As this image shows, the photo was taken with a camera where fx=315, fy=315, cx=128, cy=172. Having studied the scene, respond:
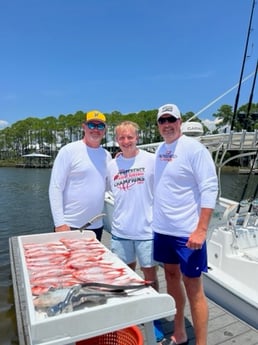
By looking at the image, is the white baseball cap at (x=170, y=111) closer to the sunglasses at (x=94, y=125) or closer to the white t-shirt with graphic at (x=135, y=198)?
the white t-shirt with graphic at (x=135, y=198)

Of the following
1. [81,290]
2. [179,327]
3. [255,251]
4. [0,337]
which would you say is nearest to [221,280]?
[255,251]

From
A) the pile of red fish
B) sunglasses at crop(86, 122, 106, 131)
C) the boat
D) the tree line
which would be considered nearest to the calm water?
the pile of red fish

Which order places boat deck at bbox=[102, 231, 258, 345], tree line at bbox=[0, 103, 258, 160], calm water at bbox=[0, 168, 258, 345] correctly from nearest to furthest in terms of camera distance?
boat deck at bbox=[102, 231, 258, 345] → calm water at bbox=[0, 168, 258, 345] → tree line at bbox=[0, 103, 258, 160]

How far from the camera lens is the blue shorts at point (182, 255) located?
2.31 m

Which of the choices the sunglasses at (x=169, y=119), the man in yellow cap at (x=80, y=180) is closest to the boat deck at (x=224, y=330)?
the man in yellow cap at (x=80, y=180)

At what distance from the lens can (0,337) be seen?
4.07 m

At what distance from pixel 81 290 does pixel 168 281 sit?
1294 mm

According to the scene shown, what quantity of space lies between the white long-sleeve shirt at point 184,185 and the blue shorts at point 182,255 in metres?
0.07

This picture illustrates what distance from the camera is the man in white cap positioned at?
225 cm

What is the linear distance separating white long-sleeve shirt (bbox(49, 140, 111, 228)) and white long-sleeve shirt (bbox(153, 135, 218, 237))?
0.71m

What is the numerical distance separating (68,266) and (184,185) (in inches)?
39.9

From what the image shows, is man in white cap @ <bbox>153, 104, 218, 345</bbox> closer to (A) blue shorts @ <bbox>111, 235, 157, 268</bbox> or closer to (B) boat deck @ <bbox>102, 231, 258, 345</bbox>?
(A) blue shorts @ <bbox>111, 235, 157, 268</bbox>

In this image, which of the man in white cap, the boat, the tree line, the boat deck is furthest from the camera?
the tree line

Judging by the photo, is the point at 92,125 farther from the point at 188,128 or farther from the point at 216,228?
the point at 216,228
